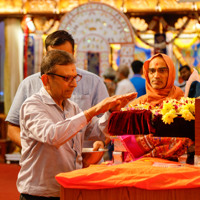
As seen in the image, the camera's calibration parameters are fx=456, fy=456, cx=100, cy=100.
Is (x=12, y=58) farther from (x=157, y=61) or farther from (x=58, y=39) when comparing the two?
(x=58, y=39)

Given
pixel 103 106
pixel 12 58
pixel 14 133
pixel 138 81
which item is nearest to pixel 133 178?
pixel 103 106

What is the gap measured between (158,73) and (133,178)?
1.59 metres

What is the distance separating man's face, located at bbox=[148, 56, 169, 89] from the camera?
3.22 metres

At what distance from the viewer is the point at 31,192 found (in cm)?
208

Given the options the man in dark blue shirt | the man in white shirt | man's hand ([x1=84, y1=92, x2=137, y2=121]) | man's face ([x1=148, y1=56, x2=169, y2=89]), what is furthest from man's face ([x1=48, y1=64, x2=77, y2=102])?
the man in dark blue shirt

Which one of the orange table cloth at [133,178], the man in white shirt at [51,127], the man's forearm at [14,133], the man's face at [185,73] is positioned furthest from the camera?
the man's face at [185,73]

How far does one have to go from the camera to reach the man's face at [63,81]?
212 centimetres

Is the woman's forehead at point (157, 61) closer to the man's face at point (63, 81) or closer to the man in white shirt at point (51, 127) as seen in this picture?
the man in white shirt at point (51, 127)

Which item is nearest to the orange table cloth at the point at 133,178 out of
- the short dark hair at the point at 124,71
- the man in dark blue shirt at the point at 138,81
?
the man in dark blue shirt at the point at 138,81

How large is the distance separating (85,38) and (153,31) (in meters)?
2.66

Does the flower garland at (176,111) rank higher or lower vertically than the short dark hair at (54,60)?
lower

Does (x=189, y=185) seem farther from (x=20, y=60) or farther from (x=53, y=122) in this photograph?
(x=20, y=60)

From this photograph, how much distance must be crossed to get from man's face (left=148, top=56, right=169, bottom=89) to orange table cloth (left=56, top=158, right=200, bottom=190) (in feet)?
4.71

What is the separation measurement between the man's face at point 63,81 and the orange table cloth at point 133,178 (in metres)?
0.47
